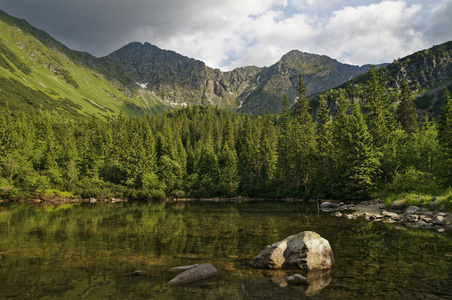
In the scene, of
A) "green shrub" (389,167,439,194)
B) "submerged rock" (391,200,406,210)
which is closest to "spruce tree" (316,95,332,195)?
"green shrub" (389,167,439,194)

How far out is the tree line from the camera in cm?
4334

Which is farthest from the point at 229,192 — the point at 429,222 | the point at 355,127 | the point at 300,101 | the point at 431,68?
the point at 431,68

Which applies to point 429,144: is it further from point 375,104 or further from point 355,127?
point 375,104

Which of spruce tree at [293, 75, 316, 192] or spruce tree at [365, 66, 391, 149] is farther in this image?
spruce tree at [293, 75, 316, 192]

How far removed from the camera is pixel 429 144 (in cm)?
3984

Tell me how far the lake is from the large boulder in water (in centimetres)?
61

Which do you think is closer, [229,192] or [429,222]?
[429,222]

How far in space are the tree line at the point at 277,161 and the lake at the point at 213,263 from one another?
23.1 meters

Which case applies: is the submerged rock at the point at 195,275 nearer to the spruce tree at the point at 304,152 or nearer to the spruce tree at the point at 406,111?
the spruce tree at the point at 304,152

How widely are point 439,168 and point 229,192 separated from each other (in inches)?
2246

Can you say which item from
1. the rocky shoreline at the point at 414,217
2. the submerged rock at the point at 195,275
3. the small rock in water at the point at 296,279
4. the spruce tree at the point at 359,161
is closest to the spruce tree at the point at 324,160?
the spruce tree at the point at 359,161

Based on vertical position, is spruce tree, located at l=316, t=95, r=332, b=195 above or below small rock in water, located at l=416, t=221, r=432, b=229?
above

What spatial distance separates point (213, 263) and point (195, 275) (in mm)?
2786

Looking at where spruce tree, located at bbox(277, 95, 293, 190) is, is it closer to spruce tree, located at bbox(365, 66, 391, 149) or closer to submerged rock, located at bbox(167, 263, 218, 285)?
spruce tree, located at bbox(365, 66, 391, 149)
